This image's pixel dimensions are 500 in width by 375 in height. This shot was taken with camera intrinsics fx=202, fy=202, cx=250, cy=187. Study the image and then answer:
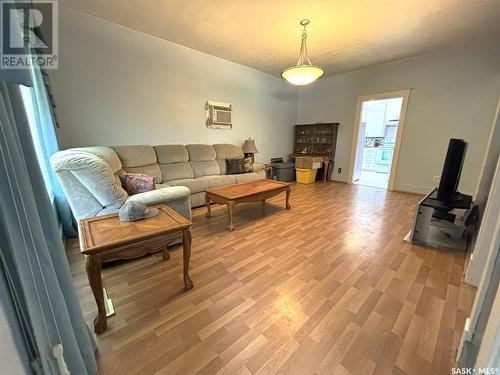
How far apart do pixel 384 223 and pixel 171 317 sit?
278 cm

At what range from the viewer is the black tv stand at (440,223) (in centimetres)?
214

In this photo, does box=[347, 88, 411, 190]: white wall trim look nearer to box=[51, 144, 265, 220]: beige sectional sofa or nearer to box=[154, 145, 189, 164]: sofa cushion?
box=[51, 144, 265, 220]: beige sectional sofa

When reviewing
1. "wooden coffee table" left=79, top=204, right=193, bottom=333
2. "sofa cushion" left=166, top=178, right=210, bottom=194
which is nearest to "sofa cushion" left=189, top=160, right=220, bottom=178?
"sofa cushion" left=166, top=178, right=210, bottom=194

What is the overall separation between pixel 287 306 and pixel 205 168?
2.88 metres

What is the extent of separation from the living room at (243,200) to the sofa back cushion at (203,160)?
0.10 feet

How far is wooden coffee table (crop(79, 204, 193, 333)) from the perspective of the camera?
1.12 metres

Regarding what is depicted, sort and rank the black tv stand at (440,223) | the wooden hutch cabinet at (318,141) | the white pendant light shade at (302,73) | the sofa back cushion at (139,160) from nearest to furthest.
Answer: the black tv stand at (440,223) < the white pendant light shade at (302,73) < the sofa back cushion at (139,160) < the wooden hutch cabinet at (318,141)

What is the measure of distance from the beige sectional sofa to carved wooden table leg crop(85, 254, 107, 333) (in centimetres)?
79

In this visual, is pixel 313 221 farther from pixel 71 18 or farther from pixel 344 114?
pixel 71 18

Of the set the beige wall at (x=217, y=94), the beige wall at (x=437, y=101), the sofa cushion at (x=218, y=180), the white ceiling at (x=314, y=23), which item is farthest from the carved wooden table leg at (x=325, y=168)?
the sofa cushion at (x=218, y=180)

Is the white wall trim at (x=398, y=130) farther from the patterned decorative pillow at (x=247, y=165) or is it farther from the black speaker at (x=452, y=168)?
the patterned decorative pillow at (x=247, y=165)

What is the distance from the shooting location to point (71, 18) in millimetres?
2549

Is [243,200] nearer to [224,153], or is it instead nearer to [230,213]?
[230,213]

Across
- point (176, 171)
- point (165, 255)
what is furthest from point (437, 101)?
point (165, 255)
